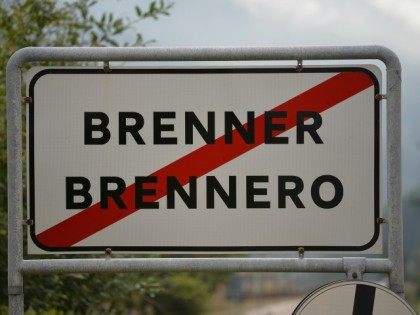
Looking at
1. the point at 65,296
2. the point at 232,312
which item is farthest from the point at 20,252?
the point at 232,312

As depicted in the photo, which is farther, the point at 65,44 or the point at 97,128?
the point at 65,44

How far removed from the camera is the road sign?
4.88m

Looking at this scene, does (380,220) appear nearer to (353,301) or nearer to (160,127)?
(353,301)

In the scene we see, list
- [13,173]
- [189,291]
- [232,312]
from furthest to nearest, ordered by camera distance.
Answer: [232,312], [189,291], [13,173]

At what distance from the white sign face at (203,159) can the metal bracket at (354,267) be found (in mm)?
109

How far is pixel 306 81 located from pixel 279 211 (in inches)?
22.9

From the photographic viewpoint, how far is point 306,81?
520 cm

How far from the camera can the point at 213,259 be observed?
508 centimetres

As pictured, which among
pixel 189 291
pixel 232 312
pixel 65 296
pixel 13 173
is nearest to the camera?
pixel 13 173

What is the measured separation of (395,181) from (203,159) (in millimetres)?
838

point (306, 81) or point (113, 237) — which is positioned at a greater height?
point (306, 81)

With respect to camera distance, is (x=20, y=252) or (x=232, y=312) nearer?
(x=20, y=252)

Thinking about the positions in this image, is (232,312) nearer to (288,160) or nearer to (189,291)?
(189,291)

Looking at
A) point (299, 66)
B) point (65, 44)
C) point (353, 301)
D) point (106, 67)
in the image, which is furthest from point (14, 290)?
point (65, 44)
